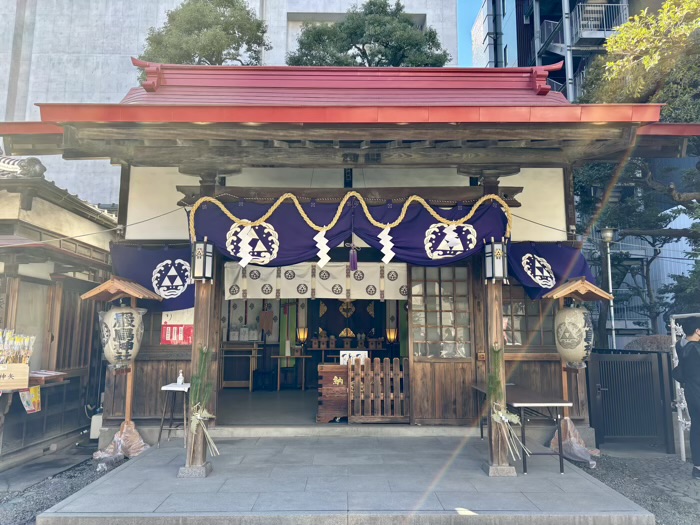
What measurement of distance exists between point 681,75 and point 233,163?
968 cm

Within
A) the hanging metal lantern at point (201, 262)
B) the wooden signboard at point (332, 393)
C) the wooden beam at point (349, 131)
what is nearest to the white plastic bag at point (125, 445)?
the wooden signboard at point (332, 393)

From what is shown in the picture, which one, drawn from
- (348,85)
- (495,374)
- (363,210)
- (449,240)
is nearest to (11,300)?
(363,210)

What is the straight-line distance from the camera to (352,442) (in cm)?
717

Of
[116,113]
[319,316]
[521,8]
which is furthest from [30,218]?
[521,8]

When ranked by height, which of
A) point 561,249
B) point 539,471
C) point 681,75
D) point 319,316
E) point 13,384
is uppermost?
point 681,75

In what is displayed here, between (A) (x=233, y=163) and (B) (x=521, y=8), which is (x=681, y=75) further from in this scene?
(B) (x=521, y=8)

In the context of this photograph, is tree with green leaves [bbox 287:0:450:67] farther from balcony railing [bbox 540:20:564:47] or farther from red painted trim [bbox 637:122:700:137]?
red painted trim [bbox 637:122:700:137]

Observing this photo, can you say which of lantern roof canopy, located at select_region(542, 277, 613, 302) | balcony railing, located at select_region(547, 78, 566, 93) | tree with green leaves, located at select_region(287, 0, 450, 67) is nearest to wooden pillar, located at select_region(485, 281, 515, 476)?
lantern roof canopy, located at select_region(542, 277, 613, 302)

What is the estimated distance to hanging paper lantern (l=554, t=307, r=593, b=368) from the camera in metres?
6.95

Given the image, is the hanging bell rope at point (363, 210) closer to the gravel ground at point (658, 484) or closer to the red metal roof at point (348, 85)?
the red metal roof at point (348, 85)

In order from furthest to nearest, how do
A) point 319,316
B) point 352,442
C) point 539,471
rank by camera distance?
point 319,316 → point 352,442 → point 539,471

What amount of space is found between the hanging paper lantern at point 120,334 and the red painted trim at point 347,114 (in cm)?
292

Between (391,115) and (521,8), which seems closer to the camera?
(391,115)

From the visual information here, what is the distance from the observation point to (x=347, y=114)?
5.41 m
